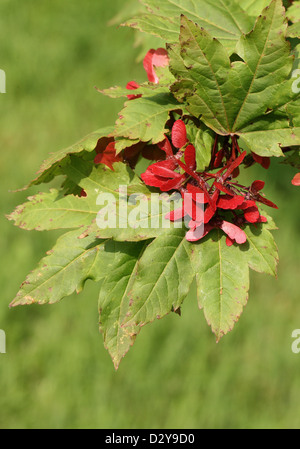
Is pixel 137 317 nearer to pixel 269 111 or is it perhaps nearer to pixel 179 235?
pixel 179 235

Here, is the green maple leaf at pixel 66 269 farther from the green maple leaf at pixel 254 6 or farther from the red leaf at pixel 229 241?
the green maple leaf at pixel 254 6

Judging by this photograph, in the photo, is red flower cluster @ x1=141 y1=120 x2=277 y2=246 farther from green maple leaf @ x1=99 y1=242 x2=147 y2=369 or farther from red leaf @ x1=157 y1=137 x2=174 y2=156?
green maple leaf @ x1=99 y1=242 x2=147 y2=369

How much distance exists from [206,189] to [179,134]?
0.11 metres

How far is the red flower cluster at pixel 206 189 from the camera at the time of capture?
979 mm

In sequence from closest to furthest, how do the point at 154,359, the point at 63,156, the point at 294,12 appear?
the point at 63,156 → the point at 294,12 → the point at 154,359

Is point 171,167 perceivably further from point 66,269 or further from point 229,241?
point 66,269

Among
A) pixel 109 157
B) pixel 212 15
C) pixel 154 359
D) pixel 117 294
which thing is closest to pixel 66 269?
pixel 117 294

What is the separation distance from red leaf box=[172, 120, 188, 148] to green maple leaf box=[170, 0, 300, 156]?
0.04 meters

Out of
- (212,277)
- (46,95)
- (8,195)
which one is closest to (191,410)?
(8,195)

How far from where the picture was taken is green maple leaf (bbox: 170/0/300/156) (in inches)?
39.2

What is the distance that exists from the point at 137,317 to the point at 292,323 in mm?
2358

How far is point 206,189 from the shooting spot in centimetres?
98

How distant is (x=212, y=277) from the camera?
1016 millimetres

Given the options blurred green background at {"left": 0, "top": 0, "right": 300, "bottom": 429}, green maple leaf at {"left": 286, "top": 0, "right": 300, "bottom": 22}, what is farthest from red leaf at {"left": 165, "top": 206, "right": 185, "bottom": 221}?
blurred green background at {"left": 0, "top": 0, "right": 300, "bottom": 429}
